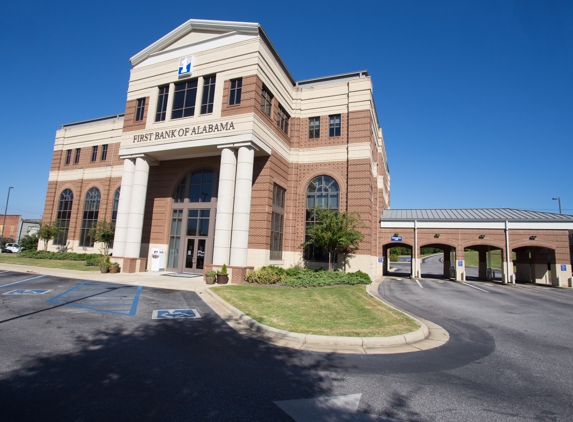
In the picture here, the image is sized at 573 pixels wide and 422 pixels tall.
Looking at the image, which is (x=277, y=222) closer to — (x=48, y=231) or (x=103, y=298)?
(x=103, y=298)

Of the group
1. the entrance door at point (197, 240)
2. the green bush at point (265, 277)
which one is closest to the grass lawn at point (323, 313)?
the green bush at point (265, 277)

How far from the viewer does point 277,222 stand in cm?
2300

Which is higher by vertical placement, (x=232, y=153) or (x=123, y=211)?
(x=232, y=153)

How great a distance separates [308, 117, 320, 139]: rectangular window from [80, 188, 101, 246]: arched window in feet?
77.3

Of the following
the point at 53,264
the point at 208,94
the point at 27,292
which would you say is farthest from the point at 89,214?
the point at 27,292

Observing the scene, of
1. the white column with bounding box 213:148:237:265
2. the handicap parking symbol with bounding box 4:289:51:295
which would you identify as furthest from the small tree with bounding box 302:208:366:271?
the handicap parking symbol with bounding box 4:289:51:295

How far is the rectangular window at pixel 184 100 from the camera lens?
73.0ft

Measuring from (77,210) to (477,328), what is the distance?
3783 centimetres

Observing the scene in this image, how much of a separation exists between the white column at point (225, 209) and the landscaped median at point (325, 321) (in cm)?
553

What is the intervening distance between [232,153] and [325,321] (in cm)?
1376

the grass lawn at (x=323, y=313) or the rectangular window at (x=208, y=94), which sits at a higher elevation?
the rectangular window at (x=208, y=94)

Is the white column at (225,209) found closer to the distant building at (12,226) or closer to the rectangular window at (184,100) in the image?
the rectangular window at (184,100)

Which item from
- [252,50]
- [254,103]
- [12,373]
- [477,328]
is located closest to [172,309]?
[12,373]

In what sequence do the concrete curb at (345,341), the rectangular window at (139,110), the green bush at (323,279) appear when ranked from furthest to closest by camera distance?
the rectangular window at (139,110)
the green bush at (323,279)
the concrete curb at (345,341)
